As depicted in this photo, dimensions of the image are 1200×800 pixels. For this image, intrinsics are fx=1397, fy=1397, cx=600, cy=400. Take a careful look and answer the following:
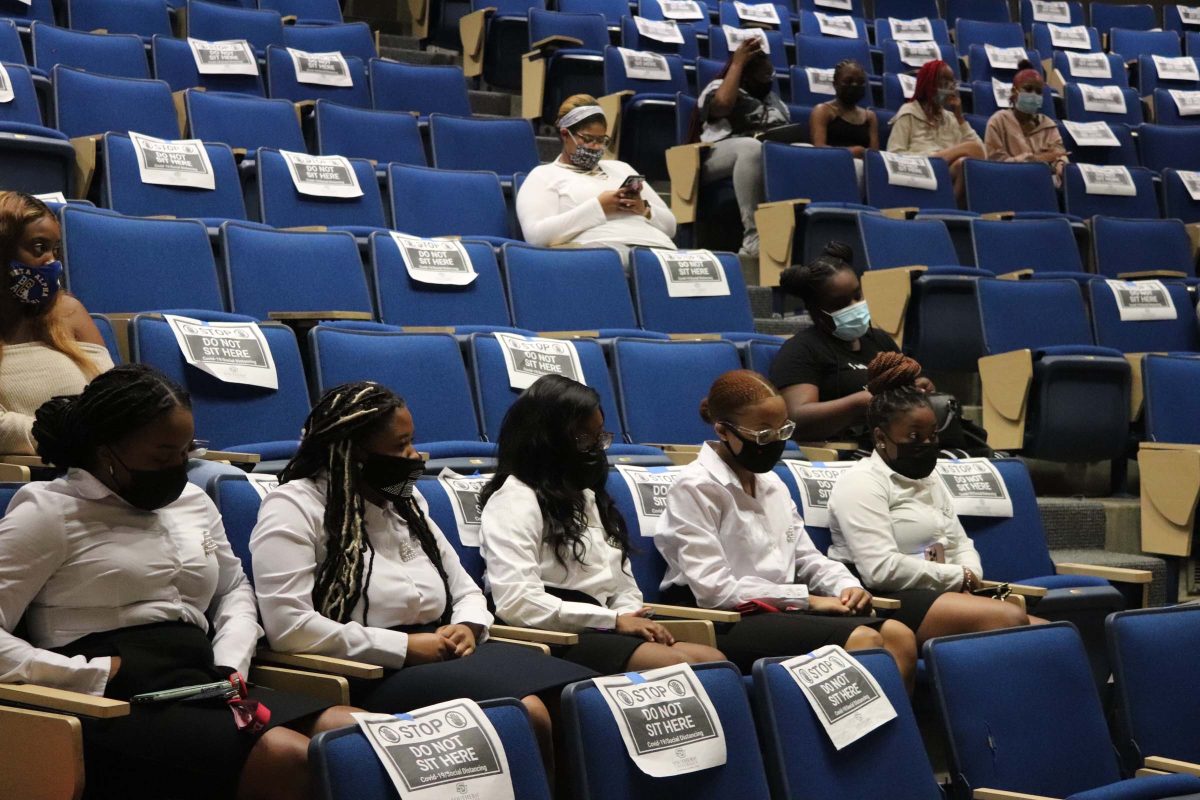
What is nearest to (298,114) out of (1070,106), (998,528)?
(998,528)

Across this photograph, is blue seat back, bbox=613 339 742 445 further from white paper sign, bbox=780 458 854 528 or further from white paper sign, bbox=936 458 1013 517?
white paper sign, bbox=936 458 1013 517

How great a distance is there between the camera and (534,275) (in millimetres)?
3789

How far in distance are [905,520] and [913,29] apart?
523 cm

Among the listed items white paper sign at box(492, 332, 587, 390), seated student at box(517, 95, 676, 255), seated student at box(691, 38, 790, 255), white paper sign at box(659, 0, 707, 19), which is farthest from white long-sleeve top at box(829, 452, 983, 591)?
white paper sign at box(659, 0, 707, 19)

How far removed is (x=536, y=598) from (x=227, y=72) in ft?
9.92

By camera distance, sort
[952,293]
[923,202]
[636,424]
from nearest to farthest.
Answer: [636,424], [952,293], [923,202]

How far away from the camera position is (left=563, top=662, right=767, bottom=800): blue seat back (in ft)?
5.37

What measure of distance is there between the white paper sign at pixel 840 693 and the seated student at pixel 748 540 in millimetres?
537

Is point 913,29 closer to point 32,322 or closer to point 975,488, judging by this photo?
point 975,488

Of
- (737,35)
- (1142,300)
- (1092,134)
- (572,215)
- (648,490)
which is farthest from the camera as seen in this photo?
(737,35)

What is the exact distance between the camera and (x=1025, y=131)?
610cm

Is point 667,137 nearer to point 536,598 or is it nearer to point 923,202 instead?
point 923,202

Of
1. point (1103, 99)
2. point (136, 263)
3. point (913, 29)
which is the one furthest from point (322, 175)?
point (913, 29)

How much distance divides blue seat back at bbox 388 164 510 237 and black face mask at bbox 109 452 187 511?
2257 millimetres
